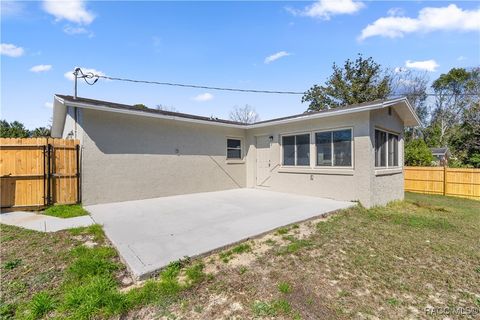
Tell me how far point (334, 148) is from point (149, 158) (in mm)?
6310

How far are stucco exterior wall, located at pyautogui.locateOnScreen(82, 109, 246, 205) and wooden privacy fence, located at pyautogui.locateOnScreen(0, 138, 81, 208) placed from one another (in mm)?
415

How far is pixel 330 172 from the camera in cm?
817

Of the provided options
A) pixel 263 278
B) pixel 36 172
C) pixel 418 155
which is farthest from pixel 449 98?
pixel 36 172

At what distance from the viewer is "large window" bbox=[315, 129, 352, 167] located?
308 inches

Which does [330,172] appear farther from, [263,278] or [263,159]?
[263,278]

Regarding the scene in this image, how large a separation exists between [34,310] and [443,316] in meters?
4.08

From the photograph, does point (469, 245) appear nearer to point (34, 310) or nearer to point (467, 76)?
point (34, 310)

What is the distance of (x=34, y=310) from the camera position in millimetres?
2418

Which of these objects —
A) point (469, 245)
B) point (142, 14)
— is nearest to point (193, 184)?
point (142, 14)

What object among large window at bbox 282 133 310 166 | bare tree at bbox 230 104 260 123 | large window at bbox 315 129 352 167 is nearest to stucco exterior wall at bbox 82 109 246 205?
large window at bbox 282 133 310 166

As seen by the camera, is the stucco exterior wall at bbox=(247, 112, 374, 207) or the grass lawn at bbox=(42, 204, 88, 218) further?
the stucco exterior wall at bbox=(247, 112, 374, 207)

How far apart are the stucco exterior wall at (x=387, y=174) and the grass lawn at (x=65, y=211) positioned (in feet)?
27.1

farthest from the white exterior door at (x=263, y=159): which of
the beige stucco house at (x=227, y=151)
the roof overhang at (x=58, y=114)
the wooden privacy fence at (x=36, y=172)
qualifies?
the roof overhang at (x=58, y=114)

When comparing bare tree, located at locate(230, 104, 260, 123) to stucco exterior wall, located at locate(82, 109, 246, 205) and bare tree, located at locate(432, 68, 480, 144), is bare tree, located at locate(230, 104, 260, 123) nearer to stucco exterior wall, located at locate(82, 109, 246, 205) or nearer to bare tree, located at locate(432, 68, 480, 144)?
bare tree, located at locate(432, 68, 480, 144)
